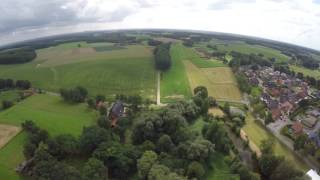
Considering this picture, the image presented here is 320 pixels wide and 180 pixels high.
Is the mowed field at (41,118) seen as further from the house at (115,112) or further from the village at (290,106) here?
the village at (290,106)

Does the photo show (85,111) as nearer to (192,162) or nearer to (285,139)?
(192,162)

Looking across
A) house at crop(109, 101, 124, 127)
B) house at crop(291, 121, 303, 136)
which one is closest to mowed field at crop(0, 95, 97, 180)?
house at crop(109, 101, 124, 127)

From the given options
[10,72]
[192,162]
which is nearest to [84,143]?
[192,162]

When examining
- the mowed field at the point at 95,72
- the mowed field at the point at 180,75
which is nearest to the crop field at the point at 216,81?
the mowed field at the point at 180,75

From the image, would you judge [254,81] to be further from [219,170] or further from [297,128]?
[219,170]

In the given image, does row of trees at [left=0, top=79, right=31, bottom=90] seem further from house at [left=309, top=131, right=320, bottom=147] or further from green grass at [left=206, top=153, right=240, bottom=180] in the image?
house at [left=309, top=131, right=320, bottom=147]

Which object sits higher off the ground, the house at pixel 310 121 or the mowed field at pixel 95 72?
the mowed field at pixel 95 72
